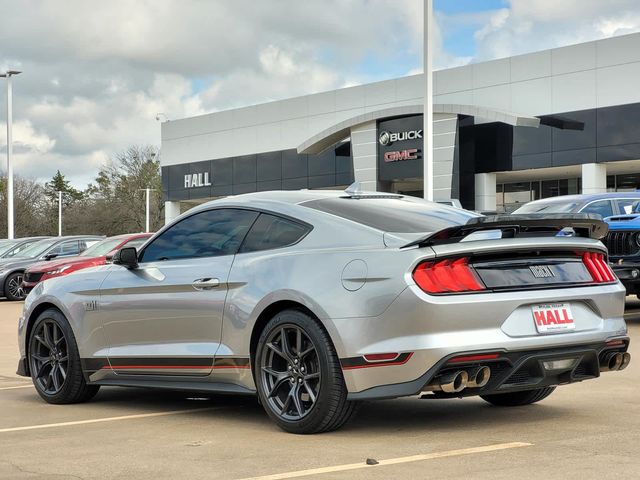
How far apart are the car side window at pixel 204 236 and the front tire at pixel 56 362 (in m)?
0.95

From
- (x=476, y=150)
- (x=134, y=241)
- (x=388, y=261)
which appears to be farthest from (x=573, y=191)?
(x=388, y=261)

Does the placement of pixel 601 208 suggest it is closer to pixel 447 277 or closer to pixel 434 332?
pixel 447 277

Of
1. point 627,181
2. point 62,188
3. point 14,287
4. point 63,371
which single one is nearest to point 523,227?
point 63,371

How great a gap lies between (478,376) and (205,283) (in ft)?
6.35

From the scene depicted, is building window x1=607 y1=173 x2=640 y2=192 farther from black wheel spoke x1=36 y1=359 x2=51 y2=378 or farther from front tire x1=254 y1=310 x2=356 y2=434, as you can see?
front tire x1=254 y1=310 x2=356 y2=434

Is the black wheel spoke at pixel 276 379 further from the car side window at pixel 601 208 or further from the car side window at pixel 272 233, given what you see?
the car side window at pixel 601 208

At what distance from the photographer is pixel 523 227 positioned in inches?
238

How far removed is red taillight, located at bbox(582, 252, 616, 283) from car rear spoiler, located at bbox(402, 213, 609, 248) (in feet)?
0.43

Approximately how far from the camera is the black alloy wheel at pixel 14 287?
80.4 feet

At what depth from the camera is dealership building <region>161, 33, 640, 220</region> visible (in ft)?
124

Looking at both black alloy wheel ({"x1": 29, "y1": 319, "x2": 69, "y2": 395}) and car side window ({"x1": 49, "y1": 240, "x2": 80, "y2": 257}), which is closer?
black alloy wheel ({"x1": 29, "y1": 319, "x2": 69, "y2": 395})

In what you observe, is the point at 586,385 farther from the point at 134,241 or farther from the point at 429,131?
the point at 429,131

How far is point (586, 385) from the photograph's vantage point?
8.03m

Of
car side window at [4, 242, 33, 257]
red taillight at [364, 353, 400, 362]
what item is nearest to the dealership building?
car side window at [4, 242, 33, 257]
